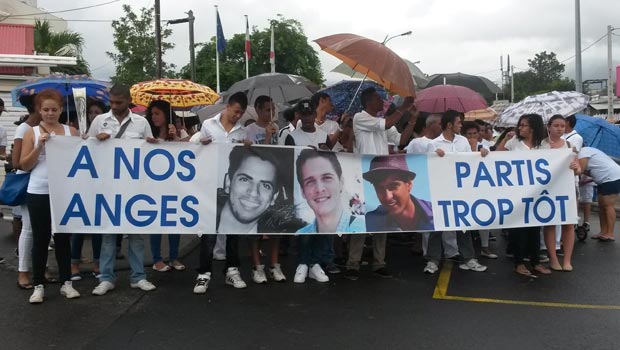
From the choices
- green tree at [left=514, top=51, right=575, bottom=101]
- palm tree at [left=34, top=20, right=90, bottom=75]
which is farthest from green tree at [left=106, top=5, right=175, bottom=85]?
green tree at [left=514, top=51, right=575, bottom=101]

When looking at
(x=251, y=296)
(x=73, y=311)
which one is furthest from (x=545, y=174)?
(x=73, y=311)

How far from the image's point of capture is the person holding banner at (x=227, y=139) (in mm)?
5473

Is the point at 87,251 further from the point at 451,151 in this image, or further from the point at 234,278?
the point at 451,151

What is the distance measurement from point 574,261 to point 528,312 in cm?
224

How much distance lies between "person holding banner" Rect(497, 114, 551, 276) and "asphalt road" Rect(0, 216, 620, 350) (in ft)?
0.63

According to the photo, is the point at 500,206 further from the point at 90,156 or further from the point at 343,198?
the point at 90,156

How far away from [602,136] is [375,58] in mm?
5047

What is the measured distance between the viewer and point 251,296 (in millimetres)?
5309

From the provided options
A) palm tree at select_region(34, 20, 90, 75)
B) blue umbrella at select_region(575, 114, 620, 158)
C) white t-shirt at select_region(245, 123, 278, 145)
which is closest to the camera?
white t-shirt at select_region(245, 123, 278, 145)

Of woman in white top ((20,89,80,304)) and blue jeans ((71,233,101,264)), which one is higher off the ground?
woman in white top ((20,89,80,304))

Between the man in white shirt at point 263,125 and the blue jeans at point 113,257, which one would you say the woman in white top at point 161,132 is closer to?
the blue jeans at point 113,257

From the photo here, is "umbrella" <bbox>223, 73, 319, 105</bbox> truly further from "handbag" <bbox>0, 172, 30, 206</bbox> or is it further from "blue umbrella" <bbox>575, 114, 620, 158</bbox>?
"blue umbrella" <bbox>575, 114, 620, 158</bbox>

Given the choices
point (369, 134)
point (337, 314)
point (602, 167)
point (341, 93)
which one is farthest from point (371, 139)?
point (602, 167)

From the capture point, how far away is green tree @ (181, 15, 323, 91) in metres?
46.2
